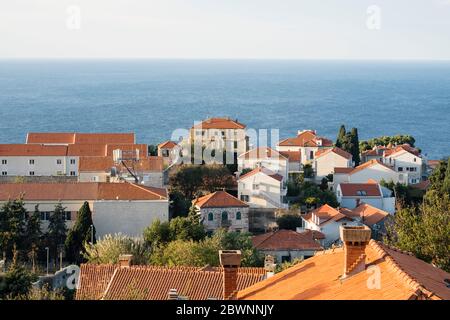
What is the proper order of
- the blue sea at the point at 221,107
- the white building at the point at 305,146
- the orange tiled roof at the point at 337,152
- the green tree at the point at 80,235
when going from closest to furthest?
the green tree at the point at 80,235 < the orange tiled roof at the point at 337,152 < the white building at the point at 305,146 < the blue sea at the point at 221,107

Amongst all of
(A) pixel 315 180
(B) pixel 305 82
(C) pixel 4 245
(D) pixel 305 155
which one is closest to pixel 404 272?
(C) pixel 4 245

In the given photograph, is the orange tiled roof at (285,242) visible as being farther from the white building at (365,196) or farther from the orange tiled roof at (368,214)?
the white building at (365,196)

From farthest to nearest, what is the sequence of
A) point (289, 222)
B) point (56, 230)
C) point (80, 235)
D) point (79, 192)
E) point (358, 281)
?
point (289, 222) → point (79, 192) → point (56, 230) → point (80, 235) → point (358, 281)

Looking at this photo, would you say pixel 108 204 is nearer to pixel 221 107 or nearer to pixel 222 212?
pixel 222 212

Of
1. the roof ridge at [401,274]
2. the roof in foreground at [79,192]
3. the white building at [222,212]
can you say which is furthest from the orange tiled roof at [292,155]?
the roof ridge at [401,274]

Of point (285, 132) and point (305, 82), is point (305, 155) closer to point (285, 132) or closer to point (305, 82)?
point (285, 132)

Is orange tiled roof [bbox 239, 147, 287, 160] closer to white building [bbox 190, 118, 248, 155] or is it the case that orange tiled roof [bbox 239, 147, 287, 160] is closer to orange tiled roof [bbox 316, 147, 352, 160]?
white building [bbox 190, 118, 248, 155]

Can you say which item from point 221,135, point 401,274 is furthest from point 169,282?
point 221,135

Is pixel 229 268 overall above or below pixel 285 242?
above
